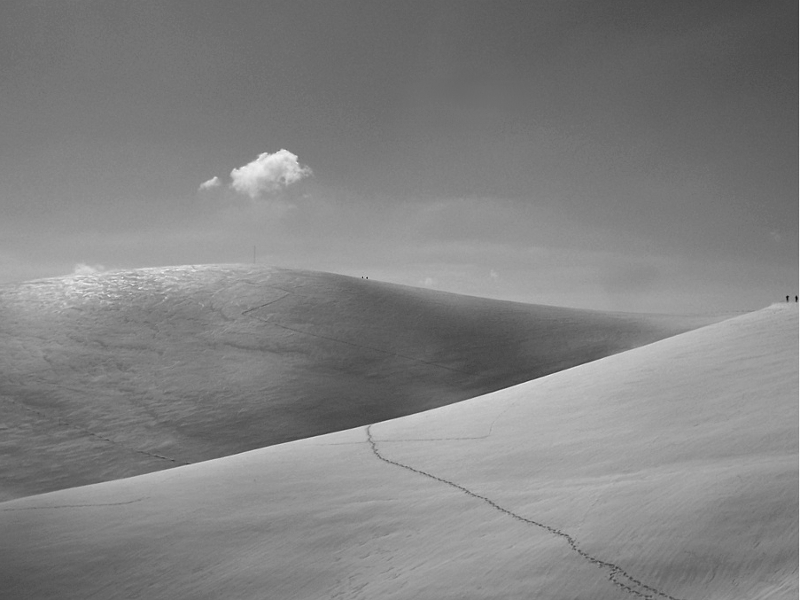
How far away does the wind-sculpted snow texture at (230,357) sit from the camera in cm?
921

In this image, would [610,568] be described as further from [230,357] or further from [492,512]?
[230,357]

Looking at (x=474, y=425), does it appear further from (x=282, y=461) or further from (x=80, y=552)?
(x=80, y=552)

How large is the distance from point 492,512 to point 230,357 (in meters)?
8.92

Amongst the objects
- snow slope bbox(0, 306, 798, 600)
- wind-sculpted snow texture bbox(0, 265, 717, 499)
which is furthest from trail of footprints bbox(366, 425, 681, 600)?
wind-sculpted snow texture bbox(0, 265, 717, 499)

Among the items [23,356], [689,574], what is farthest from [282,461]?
[23,356]

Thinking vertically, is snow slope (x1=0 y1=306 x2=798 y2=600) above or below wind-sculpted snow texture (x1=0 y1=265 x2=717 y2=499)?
below

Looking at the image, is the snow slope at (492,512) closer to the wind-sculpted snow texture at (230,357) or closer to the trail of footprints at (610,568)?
the trail of footprints at (610,568)

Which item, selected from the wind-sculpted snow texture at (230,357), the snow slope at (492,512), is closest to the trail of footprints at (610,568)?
the snow slope at (492,512)

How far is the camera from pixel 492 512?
341 cm

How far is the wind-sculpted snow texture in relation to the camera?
9211mm

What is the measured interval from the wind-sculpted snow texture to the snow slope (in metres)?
4.76

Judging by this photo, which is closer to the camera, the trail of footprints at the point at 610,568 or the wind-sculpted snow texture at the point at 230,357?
the trail of footprints at the point at 610,568

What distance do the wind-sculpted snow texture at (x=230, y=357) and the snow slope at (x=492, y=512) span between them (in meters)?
4.76

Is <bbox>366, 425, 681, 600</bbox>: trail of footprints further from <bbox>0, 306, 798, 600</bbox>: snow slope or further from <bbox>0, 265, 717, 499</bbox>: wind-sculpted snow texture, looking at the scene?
<bbox>0, 265, 717, 499</bbox>: wind-sculpted snow texture
